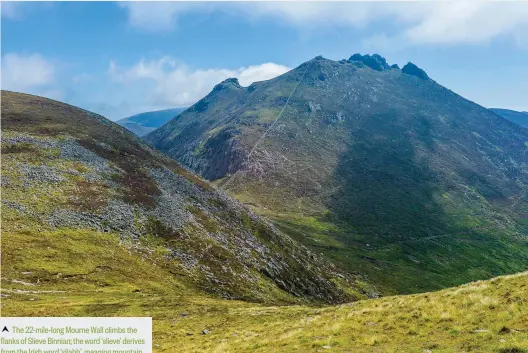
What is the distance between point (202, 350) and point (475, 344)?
20.7m

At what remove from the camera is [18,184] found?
260ft

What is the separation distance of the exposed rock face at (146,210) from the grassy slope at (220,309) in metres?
6.70

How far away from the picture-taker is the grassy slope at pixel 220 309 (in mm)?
23375

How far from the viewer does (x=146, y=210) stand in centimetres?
9094

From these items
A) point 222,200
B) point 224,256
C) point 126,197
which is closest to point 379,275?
point 222,200

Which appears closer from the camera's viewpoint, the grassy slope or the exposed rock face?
the grassy slope

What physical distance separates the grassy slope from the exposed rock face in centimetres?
670

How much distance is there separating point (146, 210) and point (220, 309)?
4564 centimetres

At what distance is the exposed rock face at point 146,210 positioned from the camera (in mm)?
75812

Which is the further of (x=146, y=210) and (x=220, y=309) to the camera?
(x=146, y=210)

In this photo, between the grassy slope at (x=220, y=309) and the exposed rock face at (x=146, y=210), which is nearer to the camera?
the grassy slope at (x=220, y=309)

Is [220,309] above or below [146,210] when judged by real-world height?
below

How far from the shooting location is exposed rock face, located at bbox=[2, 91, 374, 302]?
75.8 metres

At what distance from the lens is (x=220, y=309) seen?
53094 millimetres
